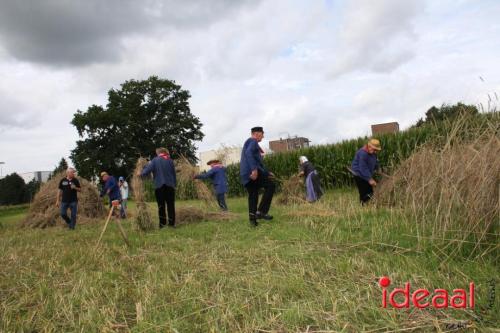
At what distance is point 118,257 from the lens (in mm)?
5449

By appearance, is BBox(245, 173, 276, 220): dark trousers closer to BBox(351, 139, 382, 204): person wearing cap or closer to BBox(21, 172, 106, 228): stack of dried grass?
BBox(351, 139, 382, 204): person wearing cap

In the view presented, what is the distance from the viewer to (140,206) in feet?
28.5

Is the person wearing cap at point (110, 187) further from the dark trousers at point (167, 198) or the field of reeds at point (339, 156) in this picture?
the field of reeds at point (339, 156)

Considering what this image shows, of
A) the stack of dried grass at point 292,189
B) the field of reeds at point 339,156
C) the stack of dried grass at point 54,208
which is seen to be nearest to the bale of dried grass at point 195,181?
the stack of dried grass at point 292,189

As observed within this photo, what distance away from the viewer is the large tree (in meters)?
47.0

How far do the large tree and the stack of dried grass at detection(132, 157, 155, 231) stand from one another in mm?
37363

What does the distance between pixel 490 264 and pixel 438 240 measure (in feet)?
2.23

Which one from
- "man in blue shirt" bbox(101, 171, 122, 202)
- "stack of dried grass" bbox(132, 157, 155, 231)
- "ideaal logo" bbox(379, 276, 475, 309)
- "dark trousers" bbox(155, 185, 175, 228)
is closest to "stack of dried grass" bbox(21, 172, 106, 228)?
"man in blue shirt" bbox(101, 171, 122, 202)

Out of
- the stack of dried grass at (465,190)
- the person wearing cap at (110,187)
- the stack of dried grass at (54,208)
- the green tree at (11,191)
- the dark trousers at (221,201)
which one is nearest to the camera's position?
the stack of dried grass at (465,190)

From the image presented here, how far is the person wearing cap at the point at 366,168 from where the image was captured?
8.79 metres

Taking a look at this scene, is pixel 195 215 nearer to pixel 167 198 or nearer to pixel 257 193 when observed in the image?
pixel 167 198

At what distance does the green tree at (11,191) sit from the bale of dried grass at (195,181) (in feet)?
118

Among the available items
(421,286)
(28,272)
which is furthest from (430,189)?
(28,272)

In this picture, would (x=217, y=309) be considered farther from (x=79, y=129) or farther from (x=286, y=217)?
(x=79, y=129)
